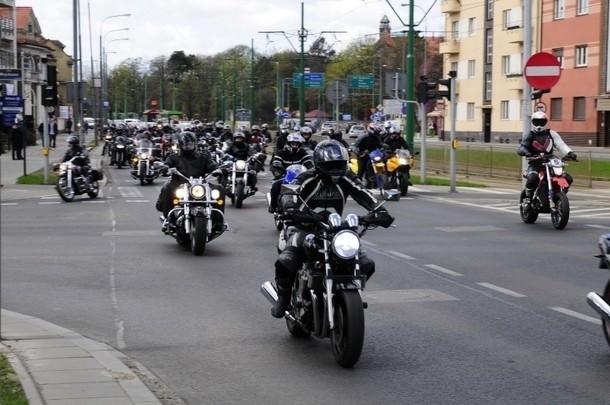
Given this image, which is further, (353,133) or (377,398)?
(353,133)

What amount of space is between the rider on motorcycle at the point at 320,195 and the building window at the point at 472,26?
77.1 metres

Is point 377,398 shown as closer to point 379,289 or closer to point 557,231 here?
point 379,289

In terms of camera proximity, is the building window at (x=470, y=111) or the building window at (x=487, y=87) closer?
the building window at (x=487, y=87)

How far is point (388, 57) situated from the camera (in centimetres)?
11219

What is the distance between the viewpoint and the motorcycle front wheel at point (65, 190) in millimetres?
25000

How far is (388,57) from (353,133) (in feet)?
81.8

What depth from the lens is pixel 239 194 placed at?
23.0 metres

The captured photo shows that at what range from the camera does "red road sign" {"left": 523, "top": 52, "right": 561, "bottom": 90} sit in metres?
23.6

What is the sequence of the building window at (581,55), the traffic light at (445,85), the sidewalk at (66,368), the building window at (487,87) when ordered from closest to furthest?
the sidewalk at (66,368)
the traffic light at (445,85)
the building window at (581,55)
the building window at (487,87)

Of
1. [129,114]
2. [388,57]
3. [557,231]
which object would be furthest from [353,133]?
[557,231]

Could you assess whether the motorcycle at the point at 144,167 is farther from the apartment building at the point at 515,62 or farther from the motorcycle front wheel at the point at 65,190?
the apartment building at the point at 515,62

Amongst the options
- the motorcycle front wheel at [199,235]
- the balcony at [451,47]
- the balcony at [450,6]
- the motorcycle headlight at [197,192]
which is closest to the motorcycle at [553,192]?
the motorcycle headlight at [197,192]

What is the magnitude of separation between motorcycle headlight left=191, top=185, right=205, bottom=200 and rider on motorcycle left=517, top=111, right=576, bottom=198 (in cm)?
622

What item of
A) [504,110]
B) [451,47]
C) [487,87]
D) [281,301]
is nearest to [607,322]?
[281,301]
